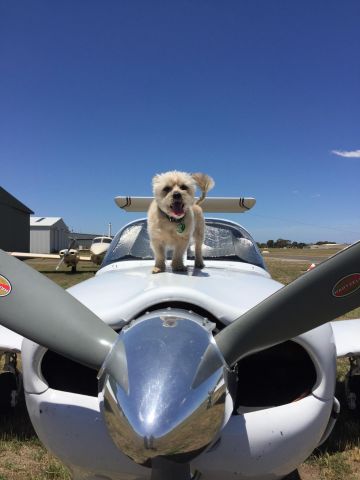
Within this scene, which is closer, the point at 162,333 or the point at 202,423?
the point at 202,423

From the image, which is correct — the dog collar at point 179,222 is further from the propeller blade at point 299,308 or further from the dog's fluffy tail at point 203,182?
the propeller blade at point 299,308

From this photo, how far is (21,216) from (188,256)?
45.4 m

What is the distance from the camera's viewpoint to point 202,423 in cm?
154

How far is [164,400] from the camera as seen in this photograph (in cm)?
148

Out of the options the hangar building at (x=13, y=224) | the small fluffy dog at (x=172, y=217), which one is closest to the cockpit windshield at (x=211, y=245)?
the small fluffy dog at (x=172, y=217)

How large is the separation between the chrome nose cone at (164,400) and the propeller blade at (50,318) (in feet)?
0.70

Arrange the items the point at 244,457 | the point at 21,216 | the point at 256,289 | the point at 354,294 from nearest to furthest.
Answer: the point at 354,294 < the point at 244,457 < the point at 256,289 < the point at 21,216

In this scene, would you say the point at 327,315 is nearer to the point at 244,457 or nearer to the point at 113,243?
the point at 244,457

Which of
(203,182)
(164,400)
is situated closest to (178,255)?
(203,182)

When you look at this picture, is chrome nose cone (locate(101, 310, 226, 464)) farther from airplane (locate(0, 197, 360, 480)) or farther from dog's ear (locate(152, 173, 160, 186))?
dog's ear (locate(152, 173, 160, 186))

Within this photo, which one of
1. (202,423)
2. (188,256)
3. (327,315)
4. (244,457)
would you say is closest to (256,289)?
(327,315)

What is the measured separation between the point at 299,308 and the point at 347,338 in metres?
1.91

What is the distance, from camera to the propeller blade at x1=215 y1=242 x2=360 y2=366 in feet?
5.65

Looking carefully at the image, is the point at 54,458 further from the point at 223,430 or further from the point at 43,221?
the point at 43,221
